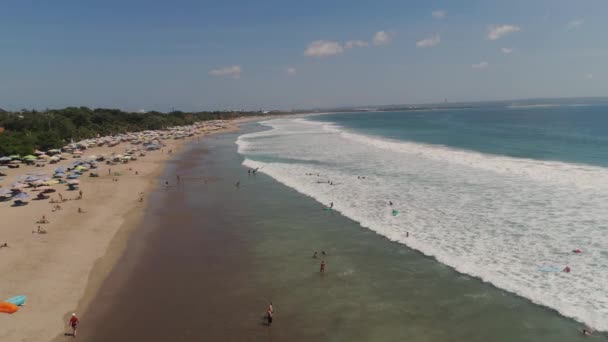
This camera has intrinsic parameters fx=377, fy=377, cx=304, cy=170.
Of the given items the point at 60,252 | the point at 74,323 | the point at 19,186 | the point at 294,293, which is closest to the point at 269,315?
the point at 294,293

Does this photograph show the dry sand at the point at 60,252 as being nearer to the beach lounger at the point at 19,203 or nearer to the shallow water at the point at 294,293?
→ the beach lounger at the point at 19,203

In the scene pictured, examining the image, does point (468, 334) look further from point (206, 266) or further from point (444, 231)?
point (206, 266)

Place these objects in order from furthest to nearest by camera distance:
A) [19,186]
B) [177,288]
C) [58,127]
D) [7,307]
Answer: [58,127]
[19,186]
[177,288]
[7,307]

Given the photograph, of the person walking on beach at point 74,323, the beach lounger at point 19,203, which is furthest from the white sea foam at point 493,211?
the beach lounger at point 19,203

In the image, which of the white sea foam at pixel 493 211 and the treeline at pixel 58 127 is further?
the treeline at pixel 58 127

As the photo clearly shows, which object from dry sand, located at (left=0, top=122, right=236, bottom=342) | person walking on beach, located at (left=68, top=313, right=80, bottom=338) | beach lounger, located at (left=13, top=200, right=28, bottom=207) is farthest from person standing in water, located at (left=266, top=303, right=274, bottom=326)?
beach lounger, located at (left=13, top=200, right=28, bottom=207)

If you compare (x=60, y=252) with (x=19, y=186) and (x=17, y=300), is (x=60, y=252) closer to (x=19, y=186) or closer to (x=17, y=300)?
(x=17, y=300)

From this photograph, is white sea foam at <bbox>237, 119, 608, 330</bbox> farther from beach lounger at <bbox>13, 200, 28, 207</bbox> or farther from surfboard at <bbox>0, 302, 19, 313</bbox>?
beach lounger at <bbox>13, 200, 28, 207</bbox>
